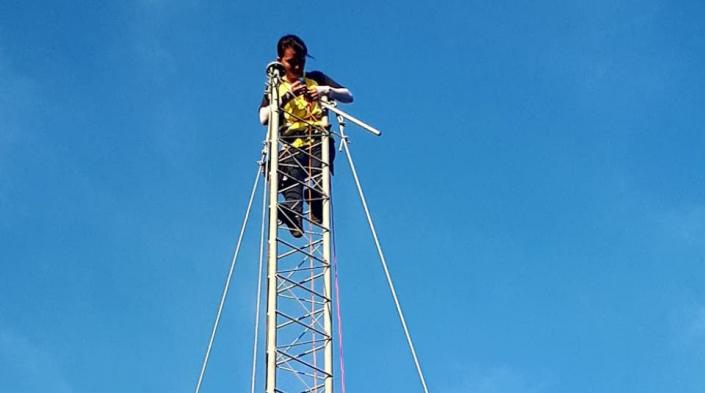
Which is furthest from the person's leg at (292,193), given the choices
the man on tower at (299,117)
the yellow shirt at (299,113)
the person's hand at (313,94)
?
the person's hand at (313,94)

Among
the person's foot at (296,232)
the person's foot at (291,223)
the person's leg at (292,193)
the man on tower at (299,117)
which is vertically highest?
the man on tower at (299,117)

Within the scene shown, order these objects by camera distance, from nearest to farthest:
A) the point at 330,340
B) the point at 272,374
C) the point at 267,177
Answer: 1. the point at 272,374
2. the point at 330,340
3. the point at 267,177

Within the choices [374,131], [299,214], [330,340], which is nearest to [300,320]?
[330,340]

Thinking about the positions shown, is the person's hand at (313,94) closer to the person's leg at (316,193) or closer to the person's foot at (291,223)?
the person's leg at (316,193)

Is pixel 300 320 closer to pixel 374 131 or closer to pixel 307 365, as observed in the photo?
pixel 307 365

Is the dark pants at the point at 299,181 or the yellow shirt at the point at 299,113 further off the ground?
the yellow shirt at the point at 299,113

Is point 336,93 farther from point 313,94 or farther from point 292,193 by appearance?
point 292,193

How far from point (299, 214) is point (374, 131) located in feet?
7.27

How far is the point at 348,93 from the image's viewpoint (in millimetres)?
27078

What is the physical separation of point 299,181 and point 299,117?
1.44 meters

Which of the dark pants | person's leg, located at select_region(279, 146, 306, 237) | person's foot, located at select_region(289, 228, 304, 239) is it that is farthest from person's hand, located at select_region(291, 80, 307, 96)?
person's foot, located at select_region(289, 228, 304, 239)

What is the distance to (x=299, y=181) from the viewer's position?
84.3 ft

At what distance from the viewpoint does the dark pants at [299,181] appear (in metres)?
25.3

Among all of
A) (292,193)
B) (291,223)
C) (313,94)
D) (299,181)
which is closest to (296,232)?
(291,223)
